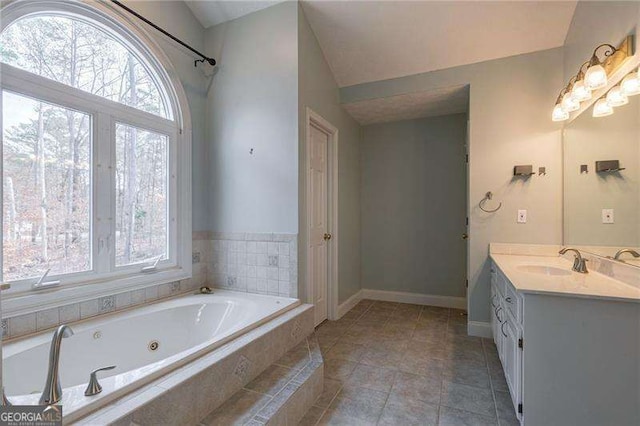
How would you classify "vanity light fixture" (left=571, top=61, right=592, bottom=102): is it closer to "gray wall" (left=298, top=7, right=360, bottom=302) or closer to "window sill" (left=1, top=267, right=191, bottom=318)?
"gray wall" (left=298, top=7, right=360, bottom=302)

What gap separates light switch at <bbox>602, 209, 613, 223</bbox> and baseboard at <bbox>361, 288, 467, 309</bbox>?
6.39 ft

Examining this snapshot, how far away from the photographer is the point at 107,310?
2.16 meters

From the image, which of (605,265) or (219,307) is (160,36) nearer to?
(219,307)

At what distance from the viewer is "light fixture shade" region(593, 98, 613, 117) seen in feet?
6.43

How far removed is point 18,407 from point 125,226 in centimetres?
143

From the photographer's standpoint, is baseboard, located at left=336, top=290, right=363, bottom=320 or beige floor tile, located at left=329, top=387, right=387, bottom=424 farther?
baseboard, located at left=336, top=290, right=363, bottom=320

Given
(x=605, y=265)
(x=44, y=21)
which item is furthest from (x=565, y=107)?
(x=44, y=21)

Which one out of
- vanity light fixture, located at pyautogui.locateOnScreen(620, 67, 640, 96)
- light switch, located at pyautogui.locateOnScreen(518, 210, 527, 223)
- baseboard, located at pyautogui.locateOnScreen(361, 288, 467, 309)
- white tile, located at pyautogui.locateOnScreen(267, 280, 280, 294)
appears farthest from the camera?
baseboard, located at pyautogui.locateOnScreen(361, 288, 467, 309)

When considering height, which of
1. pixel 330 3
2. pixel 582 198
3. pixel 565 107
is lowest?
pixel 582 198

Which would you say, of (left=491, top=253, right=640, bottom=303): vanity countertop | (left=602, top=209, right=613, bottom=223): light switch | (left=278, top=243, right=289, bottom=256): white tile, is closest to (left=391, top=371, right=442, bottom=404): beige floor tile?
(left=491, top=253, right=640, bottom=303): vanity countertop

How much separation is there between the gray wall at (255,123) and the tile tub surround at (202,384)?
3.09 feet

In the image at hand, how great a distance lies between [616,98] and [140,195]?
3.28 metres

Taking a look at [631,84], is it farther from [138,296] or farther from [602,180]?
[138,296]

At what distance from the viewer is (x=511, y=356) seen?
1857 mm
